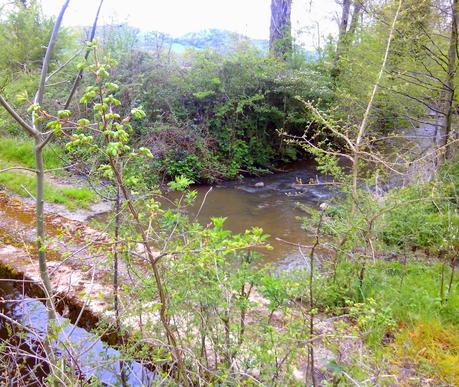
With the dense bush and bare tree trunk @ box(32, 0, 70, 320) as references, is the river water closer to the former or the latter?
the dense bush

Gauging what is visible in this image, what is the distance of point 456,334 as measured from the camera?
3.36m

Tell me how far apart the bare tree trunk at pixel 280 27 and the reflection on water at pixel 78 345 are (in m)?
9.60

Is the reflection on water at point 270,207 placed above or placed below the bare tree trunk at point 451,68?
below

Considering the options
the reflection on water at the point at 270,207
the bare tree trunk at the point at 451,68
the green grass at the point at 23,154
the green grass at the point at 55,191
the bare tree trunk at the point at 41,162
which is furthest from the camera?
the green grass at the point at 23,154

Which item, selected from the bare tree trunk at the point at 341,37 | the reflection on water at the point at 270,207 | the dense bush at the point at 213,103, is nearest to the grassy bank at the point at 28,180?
the dense bush at the point at 213,103

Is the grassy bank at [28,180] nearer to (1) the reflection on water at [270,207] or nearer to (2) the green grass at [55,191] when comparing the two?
(2) the green grass at [55,191]

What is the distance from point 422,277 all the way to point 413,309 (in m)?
0.90

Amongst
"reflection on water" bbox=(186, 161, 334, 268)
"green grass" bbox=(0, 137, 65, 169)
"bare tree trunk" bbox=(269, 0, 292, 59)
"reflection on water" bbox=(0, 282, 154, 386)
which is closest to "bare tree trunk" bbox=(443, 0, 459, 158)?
"reflection on water" bbox=(186, 161, 334, 268)

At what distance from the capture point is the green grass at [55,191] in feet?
24.8

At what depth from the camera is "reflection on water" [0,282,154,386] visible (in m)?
2.12

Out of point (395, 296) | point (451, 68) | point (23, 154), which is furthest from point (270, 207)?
point (23, 154)

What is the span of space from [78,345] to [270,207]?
6.20m

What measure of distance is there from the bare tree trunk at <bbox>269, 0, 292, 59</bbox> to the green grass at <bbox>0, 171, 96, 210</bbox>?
6661 mm

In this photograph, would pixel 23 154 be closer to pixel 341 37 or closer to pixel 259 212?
pixel 259 212
